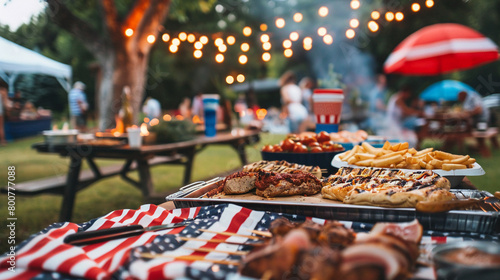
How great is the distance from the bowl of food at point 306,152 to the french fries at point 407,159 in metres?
0.16

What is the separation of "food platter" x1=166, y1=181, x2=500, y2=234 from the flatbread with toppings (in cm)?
5

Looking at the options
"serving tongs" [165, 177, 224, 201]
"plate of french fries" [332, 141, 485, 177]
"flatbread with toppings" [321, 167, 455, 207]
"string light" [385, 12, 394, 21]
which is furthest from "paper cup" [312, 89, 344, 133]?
"string light" [385, 12, 394, 21]

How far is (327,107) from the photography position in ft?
10.8

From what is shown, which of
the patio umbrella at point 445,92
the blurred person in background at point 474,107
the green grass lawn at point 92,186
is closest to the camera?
the green grass lawn at point 92,186

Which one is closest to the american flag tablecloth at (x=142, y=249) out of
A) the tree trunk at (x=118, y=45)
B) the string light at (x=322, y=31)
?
the string light at (x=322, y=31)

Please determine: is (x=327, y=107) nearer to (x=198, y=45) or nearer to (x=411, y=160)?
(x=411, y=160)

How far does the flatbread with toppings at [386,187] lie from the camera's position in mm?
1421

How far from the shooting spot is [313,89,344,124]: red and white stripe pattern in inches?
125

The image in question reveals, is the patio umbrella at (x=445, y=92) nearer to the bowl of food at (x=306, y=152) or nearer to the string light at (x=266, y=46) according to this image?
the string light at (x=266, y=46)

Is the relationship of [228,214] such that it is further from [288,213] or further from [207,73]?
[207,73]

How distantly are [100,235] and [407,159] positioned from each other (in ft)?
5.42

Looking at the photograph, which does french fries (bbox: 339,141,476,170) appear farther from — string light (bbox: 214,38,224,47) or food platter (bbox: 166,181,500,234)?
string light (bbox: 214,38,224,47)

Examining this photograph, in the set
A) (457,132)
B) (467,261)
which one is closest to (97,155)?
(467,261)

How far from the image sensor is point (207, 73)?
84.0ft
